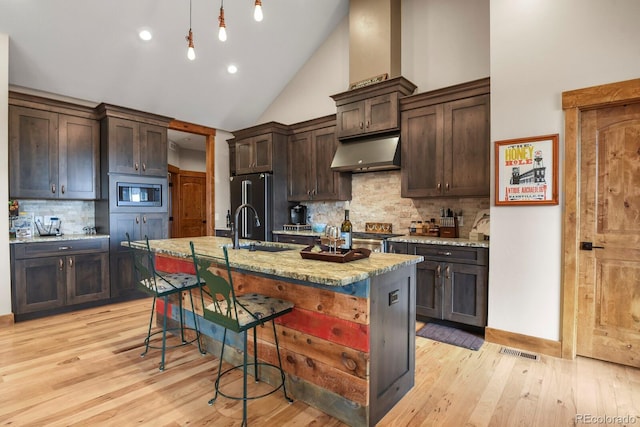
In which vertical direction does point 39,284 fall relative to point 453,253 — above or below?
below

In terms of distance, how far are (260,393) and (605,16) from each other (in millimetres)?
3743

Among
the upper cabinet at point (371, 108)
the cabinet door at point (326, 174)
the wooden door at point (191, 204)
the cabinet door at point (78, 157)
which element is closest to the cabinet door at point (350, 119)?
the upper cabinet at point (371, 108)

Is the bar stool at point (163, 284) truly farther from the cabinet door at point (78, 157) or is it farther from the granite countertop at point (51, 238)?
the cabinet door at point (78, 157)

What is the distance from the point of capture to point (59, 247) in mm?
3922

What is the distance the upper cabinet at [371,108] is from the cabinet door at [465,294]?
5.91 feet

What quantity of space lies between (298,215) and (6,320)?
145 inches

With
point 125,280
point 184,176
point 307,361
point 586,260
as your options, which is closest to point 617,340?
point 586,260

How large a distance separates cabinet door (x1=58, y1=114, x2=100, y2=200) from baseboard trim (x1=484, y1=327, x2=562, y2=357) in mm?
4988

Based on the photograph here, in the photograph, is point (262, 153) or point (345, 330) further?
point (262, 153)

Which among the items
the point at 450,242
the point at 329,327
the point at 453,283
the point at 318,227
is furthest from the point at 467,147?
the point at 329,327

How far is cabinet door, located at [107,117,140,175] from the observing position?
4.36m

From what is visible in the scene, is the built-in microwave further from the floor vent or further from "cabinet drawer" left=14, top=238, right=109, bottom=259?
the floor vent

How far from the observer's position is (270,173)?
5.18m

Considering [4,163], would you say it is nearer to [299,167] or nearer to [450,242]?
[299,167]
